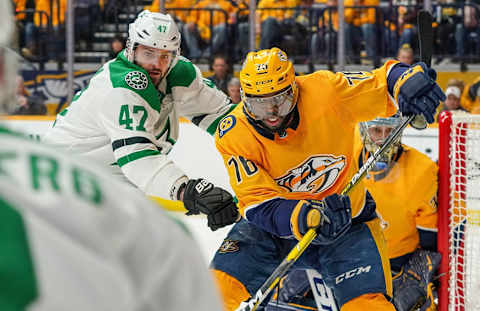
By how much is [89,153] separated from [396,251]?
1206 mm

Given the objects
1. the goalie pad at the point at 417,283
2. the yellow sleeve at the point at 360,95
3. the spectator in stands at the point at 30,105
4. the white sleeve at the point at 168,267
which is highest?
the white sleeve at the point at 168,267

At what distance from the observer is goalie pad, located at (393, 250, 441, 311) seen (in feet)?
9.19

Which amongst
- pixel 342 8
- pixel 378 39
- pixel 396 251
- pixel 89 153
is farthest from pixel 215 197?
pixel 378 39

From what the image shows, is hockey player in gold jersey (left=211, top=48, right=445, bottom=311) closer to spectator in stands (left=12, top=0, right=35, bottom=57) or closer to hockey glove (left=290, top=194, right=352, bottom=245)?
hockey glove (left=290, top=194, right=352, bottom=245)

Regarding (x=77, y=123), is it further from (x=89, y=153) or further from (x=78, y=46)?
(x=78, y=46)

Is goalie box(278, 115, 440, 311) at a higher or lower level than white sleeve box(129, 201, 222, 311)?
lower

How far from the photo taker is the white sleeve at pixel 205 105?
3002mm

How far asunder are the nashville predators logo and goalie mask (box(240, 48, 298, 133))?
14 cm

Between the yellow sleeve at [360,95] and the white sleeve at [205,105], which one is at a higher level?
the yellow sleeve at [360,95]

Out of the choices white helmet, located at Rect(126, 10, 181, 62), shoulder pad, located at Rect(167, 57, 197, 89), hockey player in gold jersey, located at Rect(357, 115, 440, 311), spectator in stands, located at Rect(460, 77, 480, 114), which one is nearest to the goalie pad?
hockey player in gold jersey, located at Rect(357, 115, 440, 311)

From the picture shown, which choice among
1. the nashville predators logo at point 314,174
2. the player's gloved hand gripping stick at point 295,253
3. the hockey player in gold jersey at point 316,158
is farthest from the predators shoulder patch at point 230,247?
the nashville predators logo at point 314,174

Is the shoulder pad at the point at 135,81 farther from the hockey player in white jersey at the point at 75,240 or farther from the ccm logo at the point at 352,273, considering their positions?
the hockey player in white jersey at the point at 75,240

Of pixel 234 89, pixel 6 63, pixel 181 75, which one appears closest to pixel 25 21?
pixel 234 89

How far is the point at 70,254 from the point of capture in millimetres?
525
